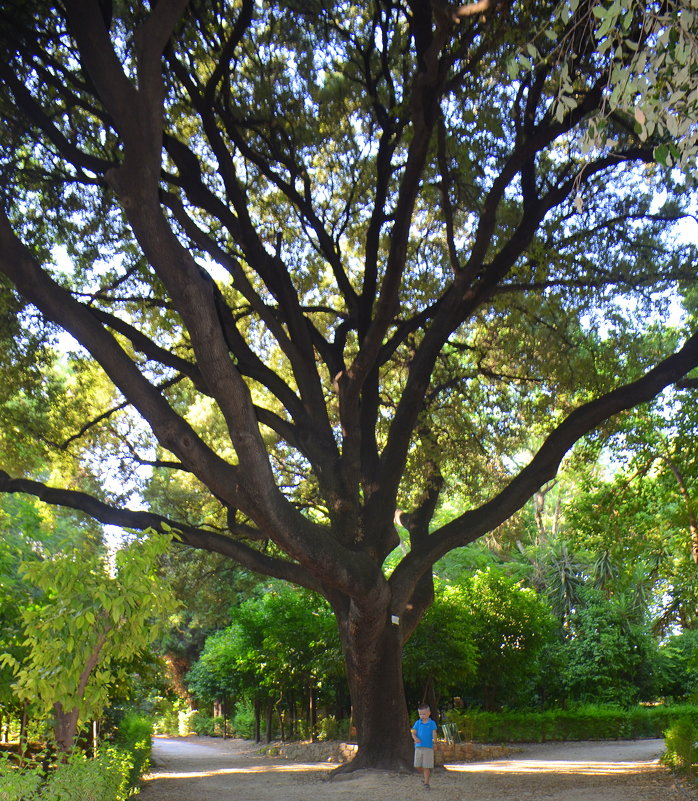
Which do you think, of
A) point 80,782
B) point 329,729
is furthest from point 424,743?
point 329,729

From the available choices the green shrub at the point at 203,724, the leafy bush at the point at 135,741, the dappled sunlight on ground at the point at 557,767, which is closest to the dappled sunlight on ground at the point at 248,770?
the leafy bush at the point at 135,741

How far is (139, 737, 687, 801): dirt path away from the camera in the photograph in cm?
945

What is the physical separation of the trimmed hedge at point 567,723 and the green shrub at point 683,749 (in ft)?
27.6

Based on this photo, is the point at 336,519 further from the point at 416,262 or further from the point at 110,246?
the point at 110,246

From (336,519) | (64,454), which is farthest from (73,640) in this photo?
(64,454)

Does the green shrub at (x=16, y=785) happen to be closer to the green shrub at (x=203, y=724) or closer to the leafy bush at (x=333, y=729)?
the leafy bush at (x=333, y=729)

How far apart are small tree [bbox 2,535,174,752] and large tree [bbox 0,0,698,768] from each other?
7.12ft

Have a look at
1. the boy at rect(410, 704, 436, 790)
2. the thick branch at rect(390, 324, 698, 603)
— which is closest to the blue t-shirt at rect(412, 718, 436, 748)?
the boy at rect(410, 704, 436, 790)

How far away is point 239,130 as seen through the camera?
10.6m

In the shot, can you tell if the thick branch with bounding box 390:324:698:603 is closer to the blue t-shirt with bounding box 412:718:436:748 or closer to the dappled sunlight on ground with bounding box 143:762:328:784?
the blue t-shirt with bounding box 412:718:436:748

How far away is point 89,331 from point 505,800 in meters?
7.12

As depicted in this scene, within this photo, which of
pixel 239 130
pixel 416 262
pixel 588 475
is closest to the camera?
pixel 239 130

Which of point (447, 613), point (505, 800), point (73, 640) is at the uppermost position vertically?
point (447, 613)

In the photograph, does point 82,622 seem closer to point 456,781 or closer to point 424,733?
point 424,733
